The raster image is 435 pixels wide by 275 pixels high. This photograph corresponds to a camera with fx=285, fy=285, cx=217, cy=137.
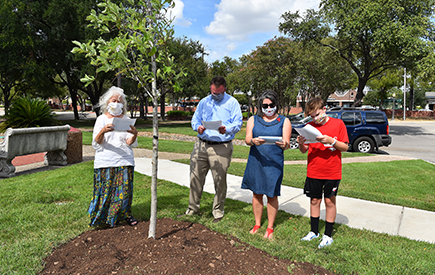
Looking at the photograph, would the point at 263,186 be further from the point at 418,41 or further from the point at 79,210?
the point at 418,41

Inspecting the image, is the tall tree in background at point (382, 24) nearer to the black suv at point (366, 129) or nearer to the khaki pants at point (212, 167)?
the black suv at point (366, 129)

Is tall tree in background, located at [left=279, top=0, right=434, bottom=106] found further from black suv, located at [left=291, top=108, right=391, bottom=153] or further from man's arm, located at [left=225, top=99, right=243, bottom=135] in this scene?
man's arm, located at [left=225, top=99, right=243, bottom=135]

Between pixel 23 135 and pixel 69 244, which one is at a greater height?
pixel 23 135

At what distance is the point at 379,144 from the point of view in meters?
11.5

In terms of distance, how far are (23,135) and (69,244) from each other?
14.4ft

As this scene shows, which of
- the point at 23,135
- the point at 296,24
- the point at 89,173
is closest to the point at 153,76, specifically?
the point at 89,173

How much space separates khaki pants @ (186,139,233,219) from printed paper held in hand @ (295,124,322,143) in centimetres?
115

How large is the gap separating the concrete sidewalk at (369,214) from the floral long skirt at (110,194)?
7.70 ft

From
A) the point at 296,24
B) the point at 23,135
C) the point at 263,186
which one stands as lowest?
the point at 263,186

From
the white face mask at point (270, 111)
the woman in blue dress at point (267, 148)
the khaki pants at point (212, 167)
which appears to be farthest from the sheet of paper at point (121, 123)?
the white face mask at point (270, 111)

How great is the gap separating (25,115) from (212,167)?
6001mm

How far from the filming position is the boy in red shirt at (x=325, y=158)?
3.26m

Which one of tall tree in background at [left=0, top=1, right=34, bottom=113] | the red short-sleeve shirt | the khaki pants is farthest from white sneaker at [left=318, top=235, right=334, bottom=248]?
tall tree in background at [left=0, top=1, right=34, bottom=113]

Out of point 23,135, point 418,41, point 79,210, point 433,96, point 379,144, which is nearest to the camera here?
point 79,210
